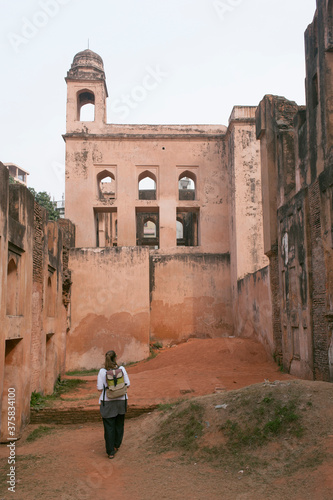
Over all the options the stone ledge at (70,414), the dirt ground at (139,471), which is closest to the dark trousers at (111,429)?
the dirt ground at (139,471)

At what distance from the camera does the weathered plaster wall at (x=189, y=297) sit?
18.7 m

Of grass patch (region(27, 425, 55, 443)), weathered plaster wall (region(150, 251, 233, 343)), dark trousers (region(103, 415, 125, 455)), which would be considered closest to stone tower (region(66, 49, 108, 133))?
weathered plaster wall (region(150, 251, 233, 343))

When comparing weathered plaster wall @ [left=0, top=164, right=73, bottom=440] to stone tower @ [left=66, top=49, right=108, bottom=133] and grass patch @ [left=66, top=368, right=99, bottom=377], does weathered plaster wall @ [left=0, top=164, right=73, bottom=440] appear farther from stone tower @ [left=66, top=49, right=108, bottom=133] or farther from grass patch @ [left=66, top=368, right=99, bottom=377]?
stone tower @ [left=66, top=49, right=108, bottom=133]

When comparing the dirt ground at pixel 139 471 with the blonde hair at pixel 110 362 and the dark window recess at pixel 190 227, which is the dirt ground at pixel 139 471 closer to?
the blonde hair at pixel 110 362

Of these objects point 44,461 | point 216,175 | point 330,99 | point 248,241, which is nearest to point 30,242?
point 44,461

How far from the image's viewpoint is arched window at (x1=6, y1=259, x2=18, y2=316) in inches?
320

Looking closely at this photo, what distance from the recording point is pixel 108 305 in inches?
683

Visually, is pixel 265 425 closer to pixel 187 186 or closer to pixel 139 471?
pixel 139 471

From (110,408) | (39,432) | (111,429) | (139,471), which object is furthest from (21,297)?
(139,471)

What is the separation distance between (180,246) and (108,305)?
13.1 ft

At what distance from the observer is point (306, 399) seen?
260 inches

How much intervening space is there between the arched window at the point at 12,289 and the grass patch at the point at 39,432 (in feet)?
6.84

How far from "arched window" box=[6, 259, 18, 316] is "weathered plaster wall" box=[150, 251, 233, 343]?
10.8m

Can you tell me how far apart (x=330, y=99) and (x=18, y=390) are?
312 inches
